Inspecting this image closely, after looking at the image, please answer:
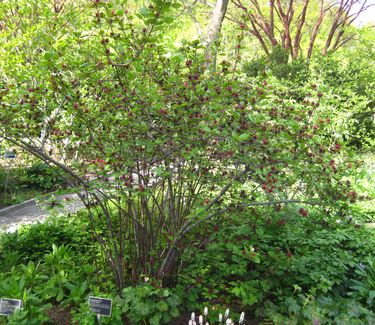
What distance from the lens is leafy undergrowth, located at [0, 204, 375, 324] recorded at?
2.54 metres

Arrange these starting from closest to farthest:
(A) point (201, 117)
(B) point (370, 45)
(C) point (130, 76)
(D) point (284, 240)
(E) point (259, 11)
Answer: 1. (C) point (130, 76)
2. (A) point (201, 117)
3. (D) point (284, 240)
4. (B) point (370, 45)
5. (E) point (259, 11)

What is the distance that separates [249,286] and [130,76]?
6.06 feet

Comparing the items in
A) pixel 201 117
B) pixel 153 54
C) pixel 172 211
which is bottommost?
pixel 172 211

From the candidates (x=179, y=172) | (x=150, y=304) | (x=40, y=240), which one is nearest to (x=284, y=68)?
(x=40, y=240)

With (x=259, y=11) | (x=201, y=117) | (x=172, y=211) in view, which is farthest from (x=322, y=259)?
(x=259, y=11)

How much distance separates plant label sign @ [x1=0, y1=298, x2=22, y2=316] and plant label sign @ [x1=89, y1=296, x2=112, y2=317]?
1.67 ft

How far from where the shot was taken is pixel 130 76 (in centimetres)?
221

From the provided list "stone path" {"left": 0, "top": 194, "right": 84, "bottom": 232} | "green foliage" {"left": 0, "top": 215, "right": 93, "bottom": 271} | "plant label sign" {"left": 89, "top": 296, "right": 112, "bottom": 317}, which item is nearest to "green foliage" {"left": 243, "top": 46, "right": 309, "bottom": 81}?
"stone path" {"left": 0, "top": 194, "right": 84, "bottom": 232}

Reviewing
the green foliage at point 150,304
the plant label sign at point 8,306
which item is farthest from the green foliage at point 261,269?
the plant label sign at point 8,306

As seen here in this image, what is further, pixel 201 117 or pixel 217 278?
pixel 217 278

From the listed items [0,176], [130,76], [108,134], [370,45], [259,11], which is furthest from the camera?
Result: [259,11]

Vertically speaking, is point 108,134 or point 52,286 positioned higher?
point 108,134

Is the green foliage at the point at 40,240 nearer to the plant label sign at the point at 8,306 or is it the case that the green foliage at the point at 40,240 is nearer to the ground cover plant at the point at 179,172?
Result: the ground cover plant at the point at 179,172

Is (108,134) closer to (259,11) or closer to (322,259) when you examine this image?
(322,259)
